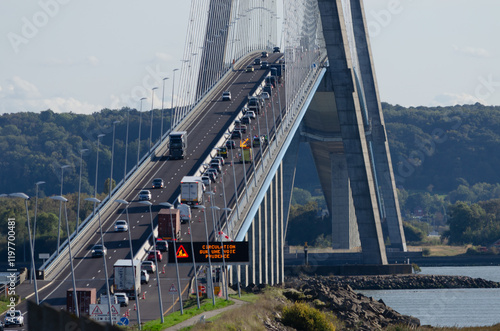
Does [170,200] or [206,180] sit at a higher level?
[206,180]

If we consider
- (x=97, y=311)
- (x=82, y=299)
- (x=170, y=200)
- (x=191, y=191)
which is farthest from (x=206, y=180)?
(x=97, y=311)

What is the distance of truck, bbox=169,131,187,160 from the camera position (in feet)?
345

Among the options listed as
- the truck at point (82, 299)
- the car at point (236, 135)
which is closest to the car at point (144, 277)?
the truck at point (82, 299)

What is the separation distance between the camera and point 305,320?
54.9 meters

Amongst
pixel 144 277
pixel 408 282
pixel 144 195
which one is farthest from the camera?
pixel 408 282

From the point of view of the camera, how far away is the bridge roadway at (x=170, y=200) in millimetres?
64938

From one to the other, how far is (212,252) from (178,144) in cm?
4093

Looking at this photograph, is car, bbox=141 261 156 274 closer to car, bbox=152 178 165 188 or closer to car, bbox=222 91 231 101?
car, bbox=152 178 165 188

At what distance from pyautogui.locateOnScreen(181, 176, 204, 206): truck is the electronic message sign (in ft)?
72.3

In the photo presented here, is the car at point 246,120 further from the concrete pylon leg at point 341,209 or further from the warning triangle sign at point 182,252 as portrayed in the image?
the warning triangle sign at point 182,252

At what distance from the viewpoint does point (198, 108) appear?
130 meters

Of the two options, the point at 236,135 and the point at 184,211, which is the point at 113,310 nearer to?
the point at 184,211

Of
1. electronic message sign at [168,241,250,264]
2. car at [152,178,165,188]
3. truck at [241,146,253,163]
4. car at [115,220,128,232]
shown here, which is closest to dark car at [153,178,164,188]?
car at [152,178,165,188]

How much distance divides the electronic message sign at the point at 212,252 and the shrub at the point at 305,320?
35.2ft
